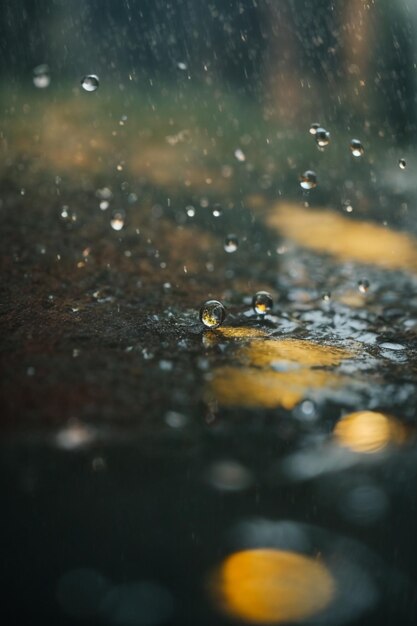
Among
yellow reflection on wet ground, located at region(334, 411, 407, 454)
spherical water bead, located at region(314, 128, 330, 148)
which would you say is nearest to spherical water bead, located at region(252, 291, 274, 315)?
yellow reflection on wet ground, located at region(334, 411, 407, 454)

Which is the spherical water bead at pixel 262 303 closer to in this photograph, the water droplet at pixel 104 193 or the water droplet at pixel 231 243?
the water droplet at pixel 231 243

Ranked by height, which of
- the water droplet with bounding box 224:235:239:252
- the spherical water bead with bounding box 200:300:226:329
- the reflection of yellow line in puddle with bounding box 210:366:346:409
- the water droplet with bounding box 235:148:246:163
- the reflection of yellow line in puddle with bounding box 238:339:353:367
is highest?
the water droplet with bounding box 235:148:246:163

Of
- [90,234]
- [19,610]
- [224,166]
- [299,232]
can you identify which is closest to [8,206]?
[90,234]

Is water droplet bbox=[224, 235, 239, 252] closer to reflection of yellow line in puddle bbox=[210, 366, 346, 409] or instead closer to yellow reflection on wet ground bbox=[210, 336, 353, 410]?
yellow reflection on wet ground bbox=[210, 336, 353, 410]

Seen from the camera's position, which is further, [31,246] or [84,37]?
[84,37]

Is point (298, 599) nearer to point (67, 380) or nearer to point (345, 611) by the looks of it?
point (345, 611)

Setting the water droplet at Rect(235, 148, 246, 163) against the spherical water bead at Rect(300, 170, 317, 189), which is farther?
the water droplet at Rect(235, 148, 246, 163)

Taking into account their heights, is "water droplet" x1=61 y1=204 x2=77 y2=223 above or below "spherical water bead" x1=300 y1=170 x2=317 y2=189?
below
